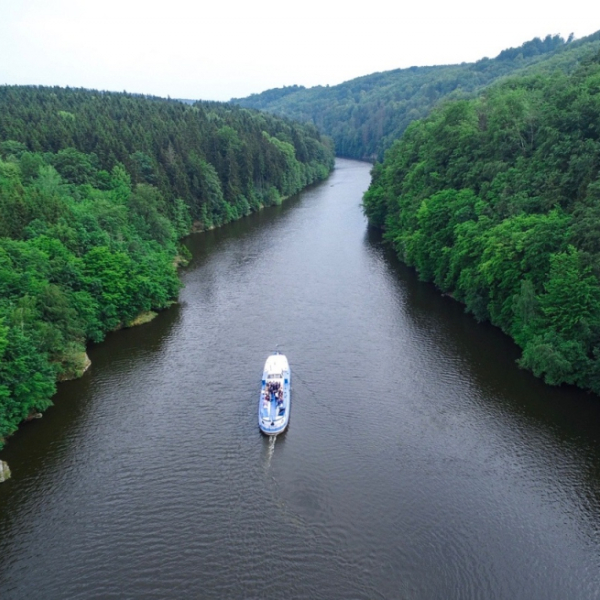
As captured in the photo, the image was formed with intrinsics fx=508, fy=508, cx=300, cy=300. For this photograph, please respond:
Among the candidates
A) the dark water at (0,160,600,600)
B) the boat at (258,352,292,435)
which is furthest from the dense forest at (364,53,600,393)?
the boat at (258,352,292,435)

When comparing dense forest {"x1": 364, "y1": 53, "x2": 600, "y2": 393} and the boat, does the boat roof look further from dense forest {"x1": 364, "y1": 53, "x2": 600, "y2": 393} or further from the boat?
dense forest {"x1": 364, "y1": 53, "x2": 600, "y2": 393}

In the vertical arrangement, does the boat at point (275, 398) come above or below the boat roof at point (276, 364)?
above

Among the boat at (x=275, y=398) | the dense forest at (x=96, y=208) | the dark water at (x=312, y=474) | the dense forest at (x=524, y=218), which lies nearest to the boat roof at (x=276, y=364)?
the boat at (x=275, y=398)

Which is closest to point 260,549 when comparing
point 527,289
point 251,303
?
point 527,289

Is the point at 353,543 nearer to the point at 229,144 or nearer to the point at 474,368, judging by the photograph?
the point at 474,368

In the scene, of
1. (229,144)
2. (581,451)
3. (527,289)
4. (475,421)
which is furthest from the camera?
(229,144)

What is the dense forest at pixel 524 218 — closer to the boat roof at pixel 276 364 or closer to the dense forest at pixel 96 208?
the boat roof at pixel 276 364

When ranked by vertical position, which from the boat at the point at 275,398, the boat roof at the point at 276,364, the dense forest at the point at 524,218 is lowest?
the boat roof at the point at 276,364
